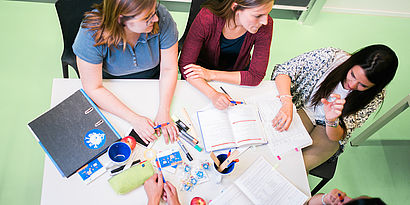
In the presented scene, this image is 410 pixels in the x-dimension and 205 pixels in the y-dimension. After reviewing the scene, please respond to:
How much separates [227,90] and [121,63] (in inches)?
21.2

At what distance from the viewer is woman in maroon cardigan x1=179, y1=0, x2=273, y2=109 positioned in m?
1.34

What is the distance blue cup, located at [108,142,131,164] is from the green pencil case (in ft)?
0.18

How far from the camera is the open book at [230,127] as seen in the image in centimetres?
126

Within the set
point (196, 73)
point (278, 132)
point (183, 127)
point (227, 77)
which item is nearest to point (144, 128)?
point (183, 127)

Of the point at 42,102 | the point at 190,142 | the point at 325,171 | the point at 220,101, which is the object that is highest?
the point at 220,101

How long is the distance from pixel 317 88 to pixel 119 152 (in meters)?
1.07

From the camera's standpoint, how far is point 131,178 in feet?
3.64

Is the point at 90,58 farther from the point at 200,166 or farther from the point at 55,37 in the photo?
the point at 55,37

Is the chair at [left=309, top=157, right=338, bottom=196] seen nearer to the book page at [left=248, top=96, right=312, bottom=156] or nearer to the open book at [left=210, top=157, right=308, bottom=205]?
the book page at [left=248, top=96, right=312, bottom=156]

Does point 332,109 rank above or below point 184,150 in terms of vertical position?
above

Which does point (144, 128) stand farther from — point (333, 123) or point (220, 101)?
point (333, 123)

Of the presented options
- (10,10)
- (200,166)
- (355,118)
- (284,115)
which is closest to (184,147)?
(200,166)

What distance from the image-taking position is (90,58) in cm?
121

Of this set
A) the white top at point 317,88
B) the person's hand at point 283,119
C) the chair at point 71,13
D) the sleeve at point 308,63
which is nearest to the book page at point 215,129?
the person's hand at point 283,119
